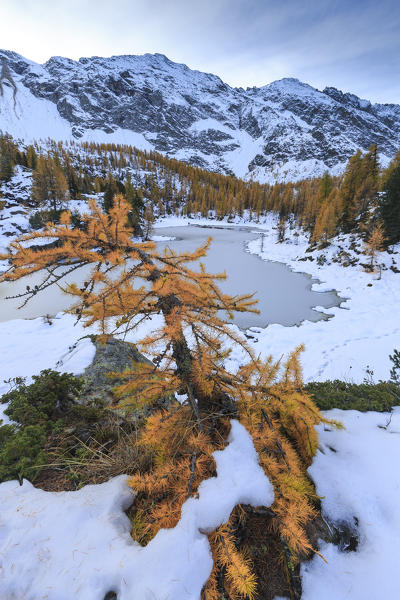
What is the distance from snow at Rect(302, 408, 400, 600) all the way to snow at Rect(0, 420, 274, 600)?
0.78m

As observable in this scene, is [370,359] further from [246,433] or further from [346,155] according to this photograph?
[346,155]

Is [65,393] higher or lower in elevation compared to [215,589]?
lower

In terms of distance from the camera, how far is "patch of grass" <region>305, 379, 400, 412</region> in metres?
3.89

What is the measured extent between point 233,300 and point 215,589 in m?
2.17

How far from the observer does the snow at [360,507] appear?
176 centimetres

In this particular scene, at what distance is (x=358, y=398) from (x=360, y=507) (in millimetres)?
2328

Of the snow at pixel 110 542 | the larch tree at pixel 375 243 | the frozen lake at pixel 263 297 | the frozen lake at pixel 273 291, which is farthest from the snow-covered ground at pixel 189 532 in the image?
the larch tree at pixel 375 243

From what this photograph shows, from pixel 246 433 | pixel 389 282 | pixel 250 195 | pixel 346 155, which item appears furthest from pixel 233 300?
pixel 346 155

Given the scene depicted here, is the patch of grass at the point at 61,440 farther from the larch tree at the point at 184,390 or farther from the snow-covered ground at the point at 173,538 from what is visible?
the larch tree at the point at 184,390

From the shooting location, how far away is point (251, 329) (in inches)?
504

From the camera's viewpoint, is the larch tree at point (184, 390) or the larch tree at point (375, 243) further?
the larch tree at point (375, 243)

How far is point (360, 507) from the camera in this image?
2.22 meters

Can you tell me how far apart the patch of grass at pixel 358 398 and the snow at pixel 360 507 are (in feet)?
1.80

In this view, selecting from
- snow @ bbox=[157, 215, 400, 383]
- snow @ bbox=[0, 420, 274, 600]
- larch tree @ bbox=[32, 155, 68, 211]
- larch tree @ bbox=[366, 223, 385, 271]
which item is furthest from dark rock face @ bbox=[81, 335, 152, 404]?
larch tree @ bbox=[32, 155, 68, 211]
